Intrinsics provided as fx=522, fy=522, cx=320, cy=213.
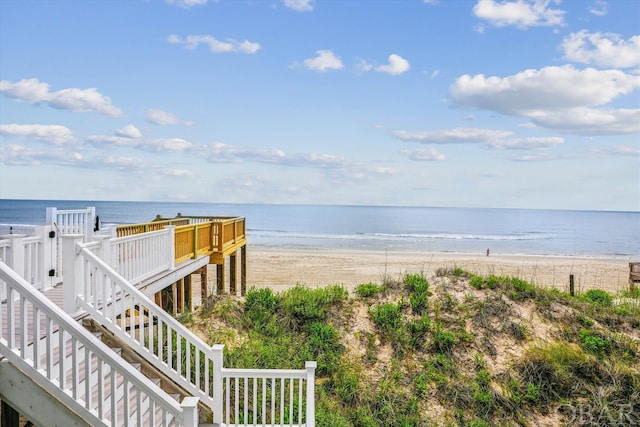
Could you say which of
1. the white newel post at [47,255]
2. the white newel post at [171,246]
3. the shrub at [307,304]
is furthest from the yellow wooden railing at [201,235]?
the white newel post at [47,255]

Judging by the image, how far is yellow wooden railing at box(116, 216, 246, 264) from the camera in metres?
12.3

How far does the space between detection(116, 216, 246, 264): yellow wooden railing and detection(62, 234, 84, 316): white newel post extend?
16.4 feet

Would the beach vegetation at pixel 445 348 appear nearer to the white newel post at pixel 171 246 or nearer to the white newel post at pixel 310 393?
the white newel post at pixel 310 393

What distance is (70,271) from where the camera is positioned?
21.8 ft

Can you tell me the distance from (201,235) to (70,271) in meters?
7.37

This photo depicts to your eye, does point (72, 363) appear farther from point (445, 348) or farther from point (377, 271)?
point (377, 271)

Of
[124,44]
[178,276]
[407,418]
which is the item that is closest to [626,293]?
[407,418]

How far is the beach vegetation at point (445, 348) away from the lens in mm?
10391

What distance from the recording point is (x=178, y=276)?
38.2 ft

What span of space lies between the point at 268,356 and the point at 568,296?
881 cm

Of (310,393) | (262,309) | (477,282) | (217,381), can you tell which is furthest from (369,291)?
(217,381)

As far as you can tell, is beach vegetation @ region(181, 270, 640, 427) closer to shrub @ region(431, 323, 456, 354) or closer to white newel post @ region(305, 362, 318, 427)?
shrub @ region(431, 323, 456, 354)

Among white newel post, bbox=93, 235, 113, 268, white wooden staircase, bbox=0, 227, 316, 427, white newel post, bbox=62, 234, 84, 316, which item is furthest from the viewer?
white newel post, bbox=93, 235, 113, 268

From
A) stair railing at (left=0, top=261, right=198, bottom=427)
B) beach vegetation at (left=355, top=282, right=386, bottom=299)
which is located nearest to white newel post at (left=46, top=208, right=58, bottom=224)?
stair railing at (left=0, top=261, right=198, bottom=427)
